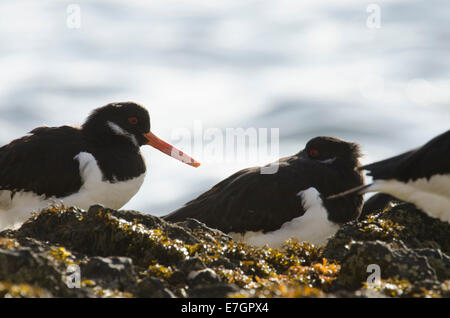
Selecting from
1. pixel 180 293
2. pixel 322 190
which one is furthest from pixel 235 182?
pixel 180 293

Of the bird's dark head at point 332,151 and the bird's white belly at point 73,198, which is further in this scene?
the bird's dark head at point 332,151

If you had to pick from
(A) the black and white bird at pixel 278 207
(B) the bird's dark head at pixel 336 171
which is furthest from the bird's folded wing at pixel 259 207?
(B) the bird's dark head at pixel 336 171

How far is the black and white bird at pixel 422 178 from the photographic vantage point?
7910mm

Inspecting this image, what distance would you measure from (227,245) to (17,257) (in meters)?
2.53

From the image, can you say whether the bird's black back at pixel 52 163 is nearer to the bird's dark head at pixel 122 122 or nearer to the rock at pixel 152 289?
the bird's dark head at pixel 122 122

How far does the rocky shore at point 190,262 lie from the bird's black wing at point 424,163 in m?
0.61

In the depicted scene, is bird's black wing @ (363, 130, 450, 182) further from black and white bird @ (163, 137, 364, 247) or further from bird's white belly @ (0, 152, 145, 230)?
bird's white belly @ (0, 152, 145, 230)

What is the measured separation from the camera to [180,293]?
534cm

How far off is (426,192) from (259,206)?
2323mm

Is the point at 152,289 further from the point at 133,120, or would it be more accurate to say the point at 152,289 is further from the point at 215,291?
the point at 133,120

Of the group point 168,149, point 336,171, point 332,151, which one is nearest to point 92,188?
point 168,149

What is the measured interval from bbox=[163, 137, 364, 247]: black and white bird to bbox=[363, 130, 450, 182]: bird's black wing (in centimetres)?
136

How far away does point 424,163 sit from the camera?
7.95 metres

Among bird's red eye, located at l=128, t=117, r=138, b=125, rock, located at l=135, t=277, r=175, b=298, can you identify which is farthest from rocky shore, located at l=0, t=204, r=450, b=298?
bird's red eye, located at l=128, t=117, r=138, b=125
